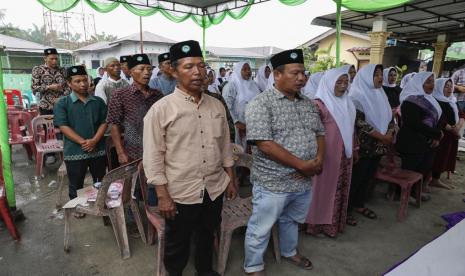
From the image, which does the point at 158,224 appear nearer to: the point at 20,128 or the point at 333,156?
the point at 333,156

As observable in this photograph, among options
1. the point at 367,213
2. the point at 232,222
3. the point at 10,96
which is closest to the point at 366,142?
the point at 367,213

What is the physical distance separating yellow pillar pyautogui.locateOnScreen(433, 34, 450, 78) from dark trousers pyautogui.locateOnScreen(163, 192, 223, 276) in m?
12.5

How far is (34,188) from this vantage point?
4.32 metres

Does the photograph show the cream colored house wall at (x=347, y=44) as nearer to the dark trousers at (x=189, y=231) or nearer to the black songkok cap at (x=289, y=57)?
the black songkok cap at (x=289, y=57)

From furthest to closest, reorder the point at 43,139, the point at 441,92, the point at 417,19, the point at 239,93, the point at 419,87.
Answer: the point at 417,19 < the point at 43,139 < the point at 239,93 < the point at 441,92 < the point at 419,87

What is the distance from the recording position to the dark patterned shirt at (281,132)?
2.05 metres

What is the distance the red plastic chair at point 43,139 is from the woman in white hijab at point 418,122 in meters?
4.94

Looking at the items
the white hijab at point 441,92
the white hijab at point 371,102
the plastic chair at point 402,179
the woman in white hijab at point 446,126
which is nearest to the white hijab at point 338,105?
the white hijab at point 371,102

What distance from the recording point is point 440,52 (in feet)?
36.7

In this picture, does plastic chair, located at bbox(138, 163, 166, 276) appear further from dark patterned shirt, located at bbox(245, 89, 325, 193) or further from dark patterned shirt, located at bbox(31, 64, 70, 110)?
dark patterned shirt, located at bbox(31, 64, 70, 110)

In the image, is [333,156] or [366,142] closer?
[333,156]

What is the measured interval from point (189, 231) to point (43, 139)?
400 cm

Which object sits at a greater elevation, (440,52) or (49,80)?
(440,52)

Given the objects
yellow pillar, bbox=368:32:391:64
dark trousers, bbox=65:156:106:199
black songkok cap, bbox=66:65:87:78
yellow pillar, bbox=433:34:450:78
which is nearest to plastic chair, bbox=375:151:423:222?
dark trousers, bbox=65:156:106:199
